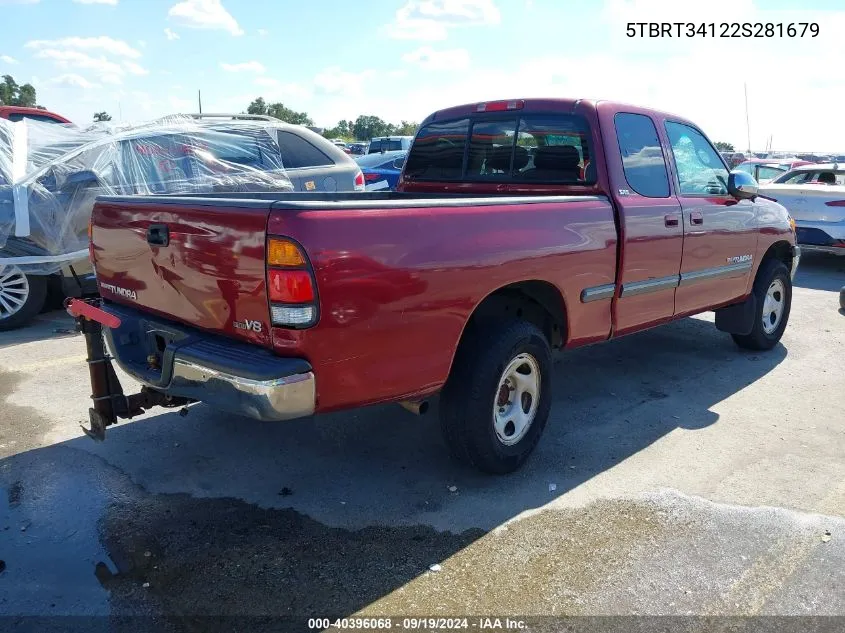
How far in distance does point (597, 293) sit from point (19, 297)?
17.8ft

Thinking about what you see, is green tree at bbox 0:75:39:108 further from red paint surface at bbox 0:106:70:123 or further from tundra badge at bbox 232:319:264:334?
tundra badge at bbox 232:319:264:334

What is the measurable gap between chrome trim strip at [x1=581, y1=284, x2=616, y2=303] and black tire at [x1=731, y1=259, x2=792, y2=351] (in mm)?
2444

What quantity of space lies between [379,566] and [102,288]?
2152 millimetres

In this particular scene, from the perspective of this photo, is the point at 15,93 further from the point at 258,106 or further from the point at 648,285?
the point at 648,285

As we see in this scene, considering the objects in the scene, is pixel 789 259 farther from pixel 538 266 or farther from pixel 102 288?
pixel 102 288

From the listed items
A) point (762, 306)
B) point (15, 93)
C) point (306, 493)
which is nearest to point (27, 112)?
point (306, 493)

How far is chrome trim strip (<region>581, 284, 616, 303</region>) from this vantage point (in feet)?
13.4

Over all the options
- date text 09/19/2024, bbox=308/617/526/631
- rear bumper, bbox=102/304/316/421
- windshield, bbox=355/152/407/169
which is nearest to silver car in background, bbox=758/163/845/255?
windshield, bbox=355/152/407/169

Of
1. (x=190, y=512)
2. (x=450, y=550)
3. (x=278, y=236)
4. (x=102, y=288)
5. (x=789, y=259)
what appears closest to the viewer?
(x=278, y=236)

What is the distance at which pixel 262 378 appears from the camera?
Answer: 277 centimetres

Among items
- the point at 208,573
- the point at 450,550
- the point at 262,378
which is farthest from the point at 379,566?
the point at 262,378

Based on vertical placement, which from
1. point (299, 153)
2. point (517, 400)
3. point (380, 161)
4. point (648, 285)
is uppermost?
point (380, 161)

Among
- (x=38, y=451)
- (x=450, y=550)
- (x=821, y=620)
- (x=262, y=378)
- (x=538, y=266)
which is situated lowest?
(x=821, y=620)

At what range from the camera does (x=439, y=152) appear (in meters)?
5.26
